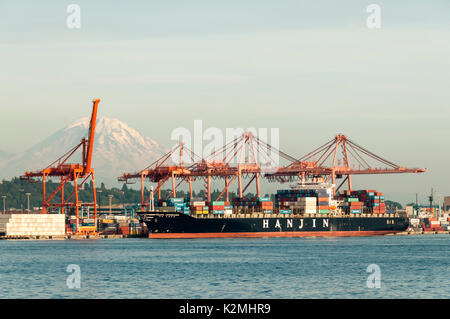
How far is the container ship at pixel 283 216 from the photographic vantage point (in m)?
133

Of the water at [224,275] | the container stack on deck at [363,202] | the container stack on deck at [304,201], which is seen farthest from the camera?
the container stack on deck at [363,202]

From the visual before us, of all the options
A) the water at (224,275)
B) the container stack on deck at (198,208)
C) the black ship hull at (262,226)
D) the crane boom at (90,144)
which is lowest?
the water at (224,275)

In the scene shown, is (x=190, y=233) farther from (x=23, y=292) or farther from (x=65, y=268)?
(x=23, y=292)

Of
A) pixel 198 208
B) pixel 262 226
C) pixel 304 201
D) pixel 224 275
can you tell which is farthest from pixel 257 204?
pixel 224 275

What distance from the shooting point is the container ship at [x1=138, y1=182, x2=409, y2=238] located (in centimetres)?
13312

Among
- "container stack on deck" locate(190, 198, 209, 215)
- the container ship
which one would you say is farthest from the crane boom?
"container stack on deck" locate(190, 198, 209, 215)

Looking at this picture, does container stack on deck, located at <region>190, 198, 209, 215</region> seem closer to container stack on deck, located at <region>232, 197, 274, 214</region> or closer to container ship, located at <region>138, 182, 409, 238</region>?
container ship, located at <region>138, 182, 409, 238</region>

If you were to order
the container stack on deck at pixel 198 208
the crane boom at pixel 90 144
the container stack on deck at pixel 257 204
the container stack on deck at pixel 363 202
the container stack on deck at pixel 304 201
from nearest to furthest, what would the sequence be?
the crane boom at pixel 90 144, the container stack on deck at pixel 198 208, the container stack on deck at pixel 257 204, the container stack on deck at pixel 304 201, the container stack on deck at pixel 363 202

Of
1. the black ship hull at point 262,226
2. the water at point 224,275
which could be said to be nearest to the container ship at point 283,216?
the black ship hull at point 262,226

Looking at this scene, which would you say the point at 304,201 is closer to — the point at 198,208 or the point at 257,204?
the point at 257,204

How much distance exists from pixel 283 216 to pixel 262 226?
6.10 meters

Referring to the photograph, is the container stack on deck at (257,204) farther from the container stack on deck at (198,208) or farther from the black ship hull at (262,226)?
the container stack on deck at (198,208)

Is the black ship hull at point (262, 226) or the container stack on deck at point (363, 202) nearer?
the black ship hull at point (262, 226)
